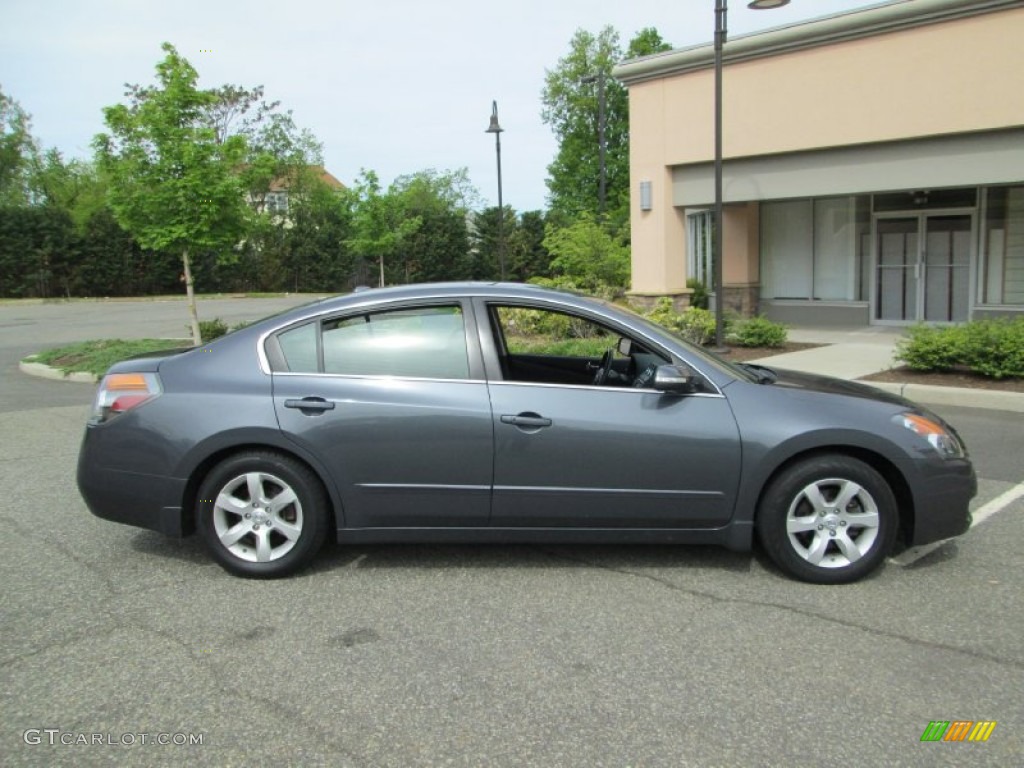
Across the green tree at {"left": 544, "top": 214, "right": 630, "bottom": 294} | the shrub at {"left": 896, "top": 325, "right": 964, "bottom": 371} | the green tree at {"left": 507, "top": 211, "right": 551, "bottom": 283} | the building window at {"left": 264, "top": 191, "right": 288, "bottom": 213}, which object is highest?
the building window at {"left": 264, "top": 191, "right": 288, "bottom": 213}

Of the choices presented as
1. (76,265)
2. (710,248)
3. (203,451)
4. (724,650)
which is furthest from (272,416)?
(76,265)

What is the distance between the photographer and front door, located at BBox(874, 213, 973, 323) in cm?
1545

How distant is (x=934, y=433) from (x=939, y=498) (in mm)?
334

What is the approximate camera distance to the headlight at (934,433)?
14.0ft

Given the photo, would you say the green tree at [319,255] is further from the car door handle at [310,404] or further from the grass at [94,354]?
the car door handle at [310,404]

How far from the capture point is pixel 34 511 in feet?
18.8

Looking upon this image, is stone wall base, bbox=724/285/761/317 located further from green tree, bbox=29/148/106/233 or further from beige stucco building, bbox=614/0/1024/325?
green tree, bbox=29/148/106/233

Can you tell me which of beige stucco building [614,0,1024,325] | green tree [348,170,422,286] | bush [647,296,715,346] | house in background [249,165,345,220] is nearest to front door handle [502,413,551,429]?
bush [647,296,715,346]

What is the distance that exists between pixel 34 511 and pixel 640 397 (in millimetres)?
4271

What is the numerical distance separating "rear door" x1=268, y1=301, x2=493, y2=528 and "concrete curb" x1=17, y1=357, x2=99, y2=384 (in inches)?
365

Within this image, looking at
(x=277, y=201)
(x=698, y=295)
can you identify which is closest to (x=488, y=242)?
(x=277, y=201)

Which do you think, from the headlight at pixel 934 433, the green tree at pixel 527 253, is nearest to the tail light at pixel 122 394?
the headlight at pixel 934 433

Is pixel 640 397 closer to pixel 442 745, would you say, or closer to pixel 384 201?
pixel 442 745

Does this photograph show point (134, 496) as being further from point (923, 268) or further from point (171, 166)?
point (923, 268)
